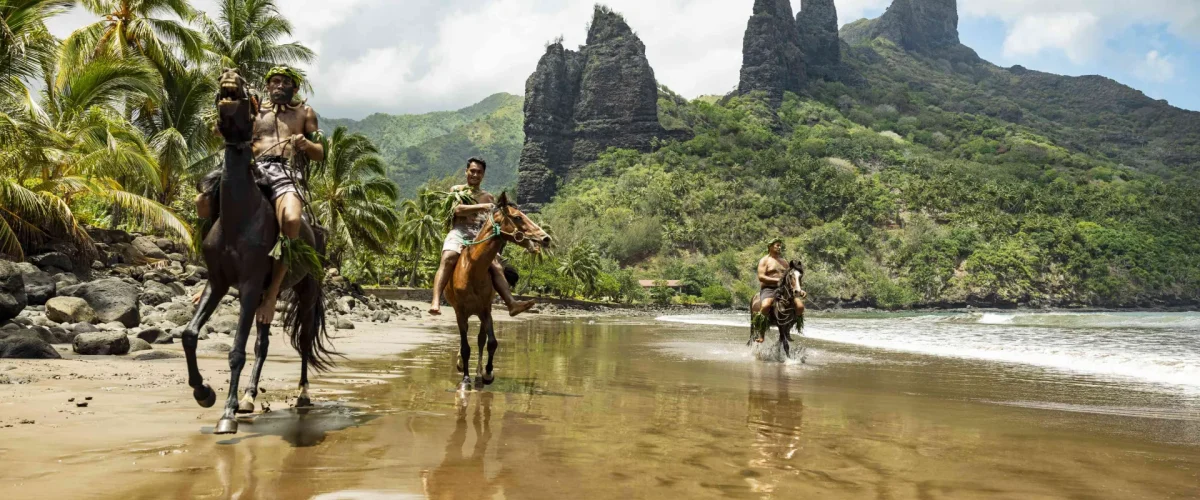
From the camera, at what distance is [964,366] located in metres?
13.3

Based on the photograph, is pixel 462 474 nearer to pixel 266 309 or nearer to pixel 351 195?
pixel 266 309

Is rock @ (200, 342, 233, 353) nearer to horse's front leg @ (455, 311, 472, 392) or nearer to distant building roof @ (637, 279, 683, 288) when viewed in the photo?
horse's front leg @ (455, 311, 472, 392)

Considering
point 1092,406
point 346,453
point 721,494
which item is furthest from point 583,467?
point 1092,406

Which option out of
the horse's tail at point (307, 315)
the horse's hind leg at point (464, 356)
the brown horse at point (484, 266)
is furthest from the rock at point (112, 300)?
the horse's hind leg at point (464, 356)

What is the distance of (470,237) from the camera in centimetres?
864

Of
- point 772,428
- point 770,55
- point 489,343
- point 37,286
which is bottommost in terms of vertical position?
point 772,428

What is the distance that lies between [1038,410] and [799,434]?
11.4 feet

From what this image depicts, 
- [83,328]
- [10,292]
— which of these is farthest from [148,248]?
[83,328]

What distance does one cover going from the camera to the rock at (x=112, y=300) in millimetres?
11219

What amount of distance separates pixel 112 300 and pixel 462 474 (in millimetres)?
9805

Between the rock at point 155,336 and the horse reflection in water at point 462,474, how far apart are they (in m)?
6.82

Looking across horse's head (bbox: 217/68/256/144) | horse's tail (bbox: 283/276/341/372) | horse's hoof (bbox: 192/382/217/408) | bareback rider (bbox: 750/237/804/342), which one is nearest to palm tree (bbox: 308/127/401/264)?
bareback rider (bbox: 750/237/804/342)

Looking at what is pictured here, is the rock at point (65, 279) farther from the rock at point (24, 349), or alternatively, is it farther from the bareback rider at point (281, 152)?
the bareback rider at point (281, 152)

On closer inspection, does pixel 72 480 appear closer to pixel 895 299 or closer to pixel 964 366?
pixel 964 366
